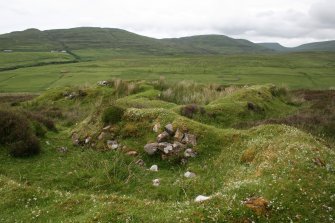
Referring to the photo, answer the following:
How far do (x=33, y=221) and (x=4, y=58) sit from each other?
498 feet

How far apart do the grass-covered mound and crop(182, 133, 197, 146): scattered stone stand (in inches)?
8.1

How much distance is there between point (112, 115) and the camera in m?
24.2

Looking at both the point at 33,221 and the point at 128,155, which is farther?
the point at 128,155

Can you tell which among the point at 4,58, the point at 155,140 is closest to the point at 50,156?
the point at 155,140

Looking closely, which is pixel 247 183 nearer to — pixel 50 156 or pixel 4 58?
pixel 50 156

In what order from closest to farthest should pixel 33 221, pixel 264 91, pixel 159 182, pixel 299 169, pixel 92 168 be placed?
pixel 33 221
pixel 299 169
pixel 159 182
pixel 92 168
pixel 264 91

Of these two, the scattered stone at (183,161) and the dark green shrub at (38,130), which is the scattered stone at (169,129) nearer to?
the scattered stone at (183,161)

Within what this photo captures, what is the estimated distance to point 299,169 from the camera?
13734mm

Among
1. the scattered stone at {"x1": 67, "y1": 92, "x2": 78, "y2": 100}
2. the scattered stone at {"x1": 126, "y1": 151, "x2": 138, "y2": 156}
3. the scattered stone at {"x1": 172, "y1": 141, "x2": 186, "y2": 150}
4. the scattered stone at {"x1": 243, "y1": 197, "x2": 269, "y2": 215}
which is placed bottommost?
the scattered stone at {"x1": 67, "y1": 92, "x2": 78, "y2": 100}

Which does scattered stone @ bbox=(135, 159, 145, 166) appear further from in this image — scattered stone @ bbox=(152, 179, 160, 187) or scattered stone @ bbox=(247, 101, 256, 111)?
scattered stone @ bbox=(247, 101, 256, 111)

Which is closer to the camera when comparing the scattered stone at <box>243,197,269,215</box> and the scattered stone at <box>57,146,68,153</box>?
the scattered stone at <box>243,197,269,215</box>

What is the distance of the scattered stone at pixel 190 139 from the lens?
21.1m

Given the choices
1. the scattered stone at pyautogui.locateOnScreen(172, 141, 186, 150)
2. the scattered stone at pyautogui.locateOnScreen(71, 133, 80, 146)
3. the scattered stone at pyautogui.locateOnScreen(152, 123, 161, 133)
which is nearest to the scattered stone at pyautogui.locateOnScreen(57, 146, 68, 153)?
the scattered stone at pyautogui.locateOnScreen(71, 133, 80, 146)

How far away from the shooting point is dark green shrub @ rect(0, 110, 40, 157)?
69.5 feet
